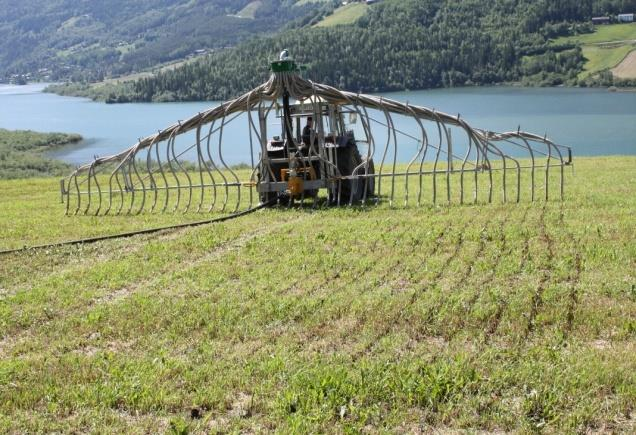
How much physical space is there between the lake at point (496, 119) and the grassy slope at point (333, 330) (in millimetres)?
42639

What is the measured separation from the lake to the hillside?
22.5 feet

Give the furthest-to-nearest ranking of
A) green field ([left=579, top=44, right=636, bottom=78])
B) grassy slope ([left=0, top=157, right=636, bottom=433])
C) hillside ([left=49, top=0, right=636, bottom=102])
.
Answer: green field ([left=579, top=44, right=636, bottom=78])
hillside ([left=49, top=0, right=636, bottom=102])
grassy slope ([left=0, top=157, right=636, bottom=433])

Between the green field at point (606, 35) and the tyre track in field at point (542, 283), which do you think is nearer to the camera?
the tyre track in field at point (542, 283)

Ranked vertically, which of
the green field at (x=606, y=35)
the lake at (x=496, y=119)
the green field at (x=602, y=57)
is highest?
A: the green field at (x=606, y=35)

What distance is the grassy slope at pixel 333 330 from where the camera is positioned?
6918 mm

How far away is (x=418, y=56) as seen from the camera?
15888 cm

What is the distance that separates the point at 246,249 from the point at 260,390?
6.62 meters

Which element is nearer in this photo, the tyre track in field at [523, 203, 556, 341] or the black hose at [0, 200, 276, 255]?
the tyre track in field at [523, 203, 556, 341]

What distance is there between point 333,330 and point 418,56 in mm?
154761

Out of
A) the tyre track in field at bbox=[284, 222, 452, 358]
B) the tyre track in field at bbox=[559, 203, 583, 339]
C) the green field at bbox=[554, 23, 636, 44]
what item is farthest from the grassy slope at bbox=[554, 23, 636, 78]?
the tyre track in field at bbox=[559, 203, 583, 339]

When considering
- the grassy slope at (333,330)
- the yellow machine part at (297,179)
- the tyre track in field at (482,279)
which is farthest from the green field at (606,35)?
the tyre track in field at (482,279)

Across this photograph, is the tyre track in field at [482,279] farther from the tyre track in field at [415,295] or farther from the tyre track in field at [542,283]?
the tyre track in field at [542,283]

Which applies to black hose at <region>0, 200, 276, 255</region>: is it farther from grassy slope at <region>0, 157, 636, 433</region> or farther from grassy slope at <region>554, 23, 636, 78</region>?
grassy slope at <region>554, 23, 636, 78</region>

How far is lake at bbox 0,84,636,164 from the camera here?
66250 mm
